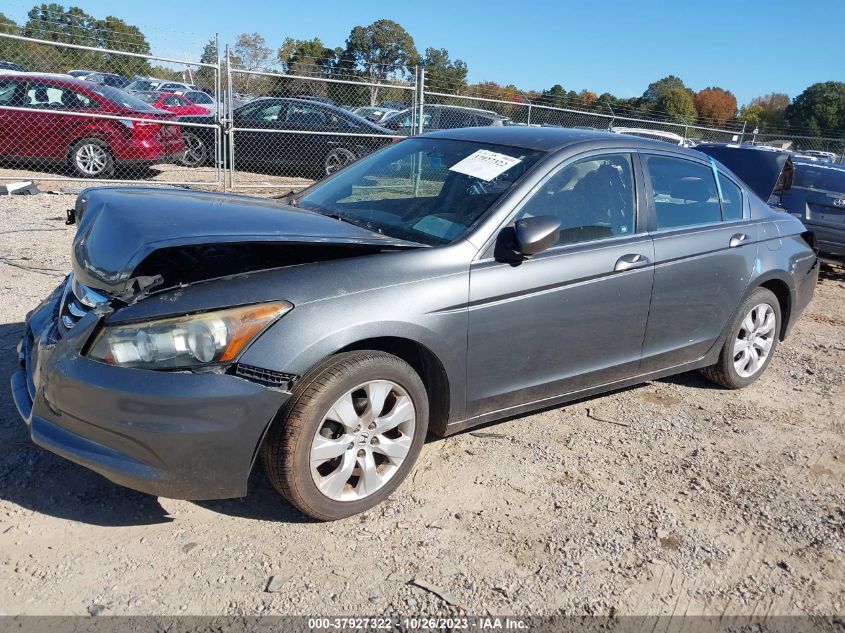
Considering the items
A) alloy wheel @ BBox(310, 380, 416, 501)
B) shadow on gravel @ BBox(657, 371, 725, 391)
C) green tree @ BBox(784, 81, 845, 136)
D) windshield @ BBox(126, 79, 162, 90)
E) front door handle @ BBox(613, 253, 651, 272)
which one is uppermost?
green tree @ BBox(784, 81, 845, 136)

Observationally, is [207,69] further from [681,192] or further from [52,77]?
[681,192]

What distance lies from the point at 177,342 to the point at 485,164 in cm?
188

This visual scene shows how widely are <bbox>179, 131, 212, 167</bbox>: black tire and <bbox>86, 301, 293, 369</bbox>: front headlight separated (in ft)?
35.2

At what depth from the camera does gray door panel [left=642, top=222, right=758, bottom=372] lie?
3.94m

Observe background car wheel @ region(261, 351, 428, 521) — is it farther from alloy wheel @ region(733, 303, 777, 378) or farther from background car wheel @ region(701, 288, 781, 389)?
alloy wheel @ region(733, 303, 777, 378)

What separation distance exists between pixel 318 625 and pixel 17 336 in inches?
129

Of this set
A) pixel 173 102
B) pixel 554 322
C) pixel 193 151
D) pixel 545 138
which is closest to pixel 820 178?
pixel 545 138

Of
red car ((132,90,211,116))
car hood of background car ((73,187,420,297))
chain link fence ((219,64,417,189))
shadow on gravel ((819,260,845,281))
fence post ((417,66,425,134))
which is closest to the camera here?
car hood of background car ((73,187,420,297))

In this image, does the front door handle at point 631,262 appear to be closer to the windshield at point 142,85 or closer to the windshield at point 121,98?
the windshield at point 121,98

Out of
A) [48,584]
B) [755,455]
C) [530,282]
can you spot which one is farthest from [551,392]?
[48,584]

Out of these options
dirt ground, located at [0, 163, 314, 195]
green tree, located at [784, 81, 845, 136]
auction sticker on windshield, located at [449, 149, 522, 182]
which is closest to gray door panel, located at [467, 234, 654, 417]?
auction sticker on windshield, located at [449, 149, 522, 182]

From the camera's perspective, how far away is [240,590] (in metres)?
2.55

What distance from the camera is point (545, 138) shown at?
380cm

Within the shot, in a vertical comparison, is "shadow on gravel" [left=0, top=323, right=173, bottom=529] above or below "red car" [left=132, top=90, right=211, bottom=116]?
below
